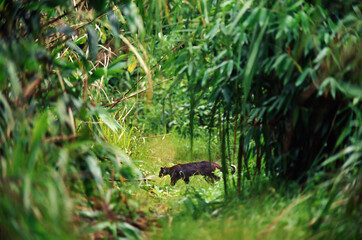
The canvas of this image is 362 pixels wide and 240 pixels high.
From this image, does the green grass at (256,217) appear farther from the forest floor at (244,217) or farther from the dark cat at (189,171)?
the dark cat at (189,171)

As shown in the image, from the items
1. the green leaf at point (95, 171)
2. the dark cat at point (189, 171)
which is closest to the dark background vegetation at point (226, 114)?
the green leaf at point (95, 171)

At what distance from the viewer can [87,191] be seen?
6.65ft

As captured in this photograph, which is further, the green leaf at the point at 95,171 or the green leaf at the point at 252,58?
the green leaf at the point at 252,58

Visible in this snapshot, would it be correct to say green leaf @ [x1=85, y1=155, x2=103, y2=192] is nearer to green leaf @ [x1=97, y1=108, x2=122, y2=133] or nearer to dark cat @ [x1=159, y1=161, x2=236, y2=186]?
green leaf @ [x1=97, y1=108, x2=122, y2=133]

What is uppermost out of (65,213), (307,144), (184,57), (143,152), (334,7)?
(334,7)

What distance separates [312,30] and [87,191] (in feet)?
4.65

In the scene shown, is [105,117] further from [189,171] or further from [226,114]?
[189,171]

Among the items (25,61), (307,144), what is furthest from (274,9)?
(25,61)

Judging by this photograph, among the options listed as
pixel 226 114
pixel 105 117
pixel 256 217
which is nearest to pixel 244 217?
pixel 256 217

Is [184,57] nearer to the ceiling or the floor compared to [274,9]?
nearer to the floor

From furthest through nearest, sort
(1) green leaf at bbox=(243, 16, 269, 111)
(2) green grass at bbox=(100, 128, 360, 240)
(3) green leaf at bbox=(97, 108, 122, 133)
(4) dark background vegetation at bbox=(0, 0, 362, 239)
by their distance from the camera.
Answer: (3) green leaf at bbox=(97, 108, 122, 133) → (1) green leaf at bbox=(243, 16, 269, 111) → (2) green grass at bbox=(100, 128, 360, 240) → (4) dark background vegetation at bbox=(0, 0, 362, 239)

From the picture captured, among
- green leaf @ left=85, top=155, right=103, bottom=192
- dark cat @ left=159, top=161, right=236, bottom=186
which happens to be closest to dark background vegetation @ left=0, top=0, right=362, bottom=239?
green leaf @ left=85, top=155, right=103, bottom=192

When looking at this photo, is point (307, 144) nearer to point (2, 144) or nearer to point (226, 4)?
point (226, 4)

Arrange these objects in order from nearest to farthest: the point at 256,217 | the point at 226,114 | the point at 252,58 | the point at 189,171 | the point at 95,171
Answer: the point at 95,171 → the point at 256,217 → the point at 252,58 → the point at 226,114 → the point at 189,171
